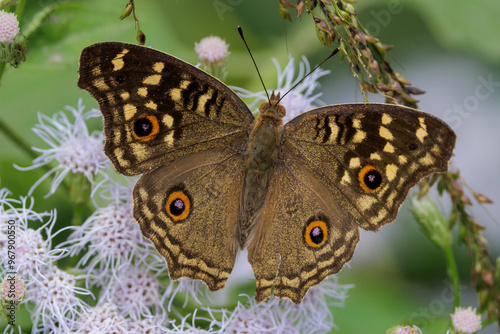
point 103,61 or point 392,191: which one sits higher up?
point 103,61

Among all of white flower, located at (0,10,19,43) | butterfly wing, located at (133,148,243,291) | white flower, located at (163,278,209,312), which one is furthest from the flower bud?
white flower, located at (0,10,19,43)

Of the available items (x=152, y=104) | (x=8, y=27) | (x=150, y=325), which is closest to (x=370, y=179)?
(x=152, y=104)

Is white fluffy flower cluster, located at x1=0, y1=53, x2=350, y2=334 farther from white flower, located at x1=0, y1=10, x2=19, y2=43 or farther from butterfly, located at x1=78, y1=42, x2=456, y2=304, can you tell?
white flower, located at x1=0, y1=10, x2=19, y2=43

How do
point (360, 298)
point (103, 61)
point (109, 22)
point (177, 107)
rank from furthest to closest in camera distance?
point (360, 298)
point (109, 22)
point (177, 107)
point (103, 61)

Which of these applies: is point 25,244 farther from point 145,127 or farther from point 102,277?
point 145,127

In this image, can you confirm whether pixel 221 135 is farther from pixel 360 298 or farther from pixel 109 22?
pixel 360 298

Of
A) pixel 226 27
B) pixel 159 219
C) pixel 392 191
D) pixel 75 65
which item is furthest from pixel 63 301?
pixel 226 27
